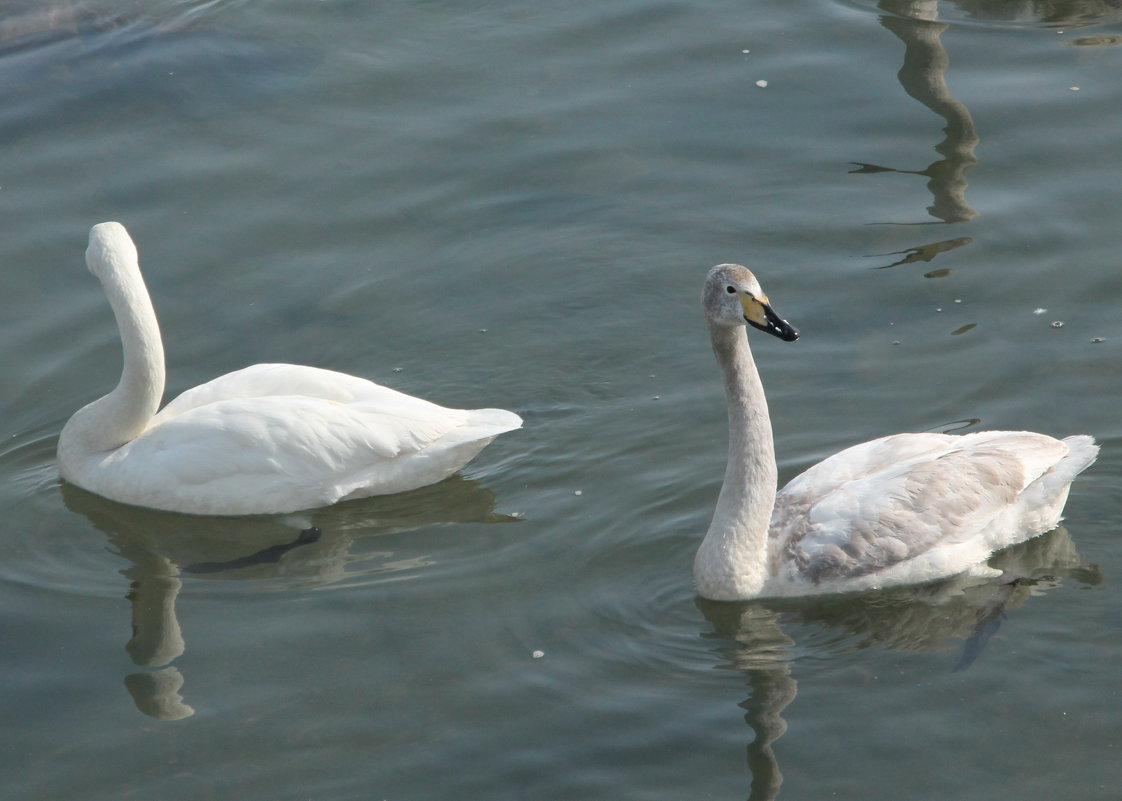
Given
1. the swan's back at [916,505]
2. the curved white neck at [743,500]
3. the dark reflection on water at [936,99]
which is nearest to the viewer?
the curved white neck at [743,500]

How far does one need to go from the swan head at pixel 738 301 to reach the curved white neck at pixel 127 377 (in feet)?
10.7

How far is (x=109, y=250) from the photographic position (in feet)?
27.7

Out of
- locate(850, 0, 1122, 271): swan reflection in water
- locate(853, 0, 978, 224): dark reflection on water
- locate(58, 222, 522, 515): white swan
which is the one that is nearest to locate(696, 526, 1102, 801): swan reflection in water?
locate(58, 222, 522, 515): white swan

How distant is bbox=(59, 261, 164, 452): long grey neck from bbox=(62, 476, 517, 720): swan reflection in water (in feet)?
1.17

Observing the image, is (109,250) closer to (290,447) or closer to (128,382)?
(128,382)

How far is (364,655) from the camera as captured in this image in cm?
723

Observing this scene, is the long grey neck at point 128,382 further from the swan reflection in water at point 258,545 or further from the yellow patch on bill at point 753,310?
the yellow patch on bill at point 753,310

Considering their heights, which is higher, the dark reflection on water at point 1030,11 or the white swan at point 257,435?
the dark reflection on water at point 1030,11

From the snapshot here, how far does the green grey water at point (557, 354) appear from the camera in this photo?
6.65m

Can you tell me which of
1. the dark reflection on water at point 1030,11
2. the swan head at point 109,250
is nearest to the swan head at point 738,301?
the swan head at point 109,250

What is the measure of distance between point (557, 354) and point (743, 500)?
2672 millimetres

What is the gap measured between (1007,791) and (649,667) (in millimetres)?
1614

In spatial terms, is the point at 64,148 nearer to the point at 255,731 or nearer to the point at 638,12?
the point at 638,12

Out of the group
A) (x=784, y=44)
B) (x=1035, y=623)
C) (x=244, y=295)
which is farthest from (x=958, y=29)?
(x=1035, y=623)
